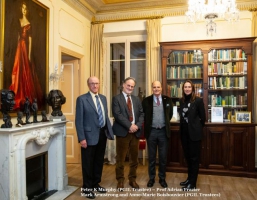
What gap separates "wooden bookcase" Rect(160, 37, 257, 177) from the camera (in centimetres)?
403

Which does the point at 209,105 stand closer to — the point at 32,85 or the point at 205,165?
the point at 205,165

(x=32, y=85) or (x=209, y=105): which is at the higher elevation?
(x=32, y=85)

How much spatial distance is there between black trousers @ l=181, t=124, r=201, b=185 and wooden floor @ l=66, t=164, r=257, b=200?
242mm

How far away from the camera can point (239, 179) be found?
152 inches

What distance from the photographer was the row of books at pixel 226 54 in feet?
14.1

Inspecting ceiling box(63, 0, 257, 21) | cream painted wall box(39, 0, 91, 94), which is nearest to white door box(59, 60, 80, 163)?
cream painted wall box(39, 0, 91, 94)

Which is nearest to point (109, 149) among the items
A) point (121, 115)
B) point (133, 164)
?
point (133, 164)

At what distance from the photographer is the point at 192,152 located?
10.8 feet

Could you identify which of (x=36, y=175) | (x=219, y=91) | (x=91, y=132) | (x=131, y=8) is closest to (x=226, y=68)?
(x=219, y=91)

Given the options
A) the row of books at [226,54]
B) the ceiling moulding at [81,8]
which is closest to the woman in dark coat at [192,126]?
the row of books at [226,54]

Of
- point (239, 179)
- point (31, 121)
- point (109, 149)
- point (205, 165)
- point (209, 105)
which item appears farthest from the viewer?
point (109, 149)

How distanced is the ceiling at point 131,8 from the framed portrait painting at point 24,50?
129cm

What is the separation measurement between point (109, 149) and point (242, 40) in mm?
3271

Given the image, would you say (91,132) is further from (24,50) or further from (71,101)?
(71,101)
